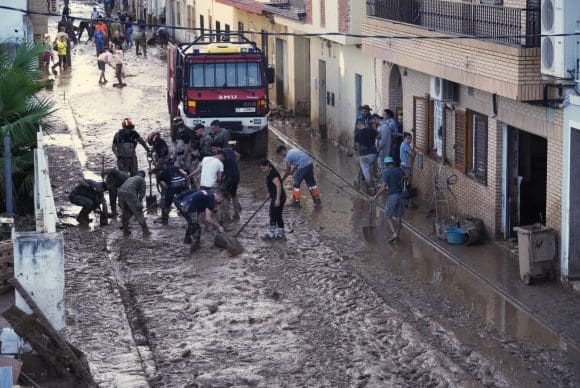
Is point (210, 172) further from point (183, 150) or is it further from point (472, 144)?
point (472, 144)

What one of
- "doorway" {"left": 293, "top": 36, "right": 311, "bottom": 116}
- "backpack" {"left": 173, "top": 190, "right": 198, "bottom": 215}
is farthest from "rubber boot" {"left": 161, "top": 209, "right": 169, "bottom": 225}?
"doorway" {"left": 293, "top": 36, "right": 311, "bottom": 116}

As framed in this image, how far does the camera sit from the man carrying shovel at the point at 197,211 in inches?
831

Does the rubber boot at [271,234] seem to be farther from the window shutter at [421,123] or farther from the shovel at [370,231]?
the window shutter at [421,123]

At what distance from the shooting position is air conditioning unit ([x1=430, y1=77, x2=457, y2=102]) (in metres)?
23.2

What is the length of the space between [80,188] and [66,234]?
1.08 m

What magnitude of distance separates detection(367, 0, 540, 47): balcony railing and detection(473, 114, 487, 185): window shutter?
1.56 m

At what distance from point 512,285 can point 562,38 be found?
11.8ft

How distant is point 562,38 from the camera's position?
17.6 m

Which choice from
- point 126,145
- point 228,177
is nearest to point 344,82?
point 126,145

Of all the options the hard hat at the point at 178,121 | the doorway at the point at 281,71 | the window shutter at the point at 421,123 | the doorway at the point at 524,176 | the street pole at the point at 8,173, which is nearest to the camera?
the street pole at the point at 8,173

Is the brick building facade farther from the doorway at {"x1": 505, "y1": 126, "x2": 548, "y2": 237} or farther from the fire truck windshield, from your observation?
the fire truck windshield

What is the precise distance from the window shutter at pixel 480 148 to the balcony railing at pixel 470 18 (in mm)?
1558

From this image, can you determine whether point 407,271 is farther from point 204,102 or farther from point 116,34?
point 116,34

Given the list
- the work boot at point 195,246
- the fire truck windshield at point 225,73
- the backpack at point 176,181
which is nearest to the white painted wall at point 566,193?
the work boot at point 195,246
